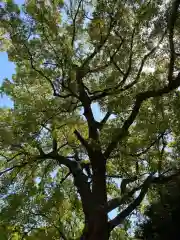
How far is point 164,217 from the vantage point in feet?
22.2

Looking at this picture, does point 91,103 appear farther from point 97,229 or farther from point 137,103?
point 97,229

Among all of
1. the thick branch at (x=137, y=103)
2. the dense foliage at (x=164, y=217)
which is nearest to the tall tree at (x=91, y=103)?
the thick branch at (x=137, y=103)

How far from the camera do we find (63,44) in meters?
5.80

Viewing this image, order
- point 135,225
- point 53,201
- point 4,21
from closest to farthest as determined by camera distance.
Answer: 1. point 53,201
2. point 4,21
3. point 135,225

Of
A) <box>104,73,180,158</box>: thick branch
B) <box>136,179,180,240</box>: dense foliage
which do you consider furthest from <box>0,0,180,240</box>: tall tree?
<box>136,179,180,240</box>: dense foliage

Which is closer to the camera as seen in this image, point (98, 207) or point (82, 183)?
point (98, 207)

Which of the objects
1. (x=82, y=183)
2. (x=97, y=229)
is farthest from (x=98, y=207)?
(x=82, y=183)

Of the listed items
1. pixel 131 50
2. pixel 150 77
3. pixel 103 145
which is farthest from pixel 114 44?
pixel 103 145

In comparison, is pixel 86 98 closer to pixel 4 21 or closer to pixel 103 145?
pixel 103 145

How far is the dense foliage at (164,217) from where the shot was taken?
657 centimetres

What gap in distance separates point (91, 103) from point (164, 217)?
A: 2.84 metres

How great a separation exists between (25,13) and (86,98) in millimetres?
1945

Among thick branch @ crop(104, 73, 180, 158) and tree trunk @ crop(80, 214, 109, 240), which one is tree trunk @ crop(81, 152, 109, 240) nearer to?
tree trunk @ crop(80, 214, 109, 240)

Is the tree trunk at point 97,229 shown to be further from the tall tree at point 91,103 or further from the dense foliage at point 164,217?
the dense foliage at point 164,217
